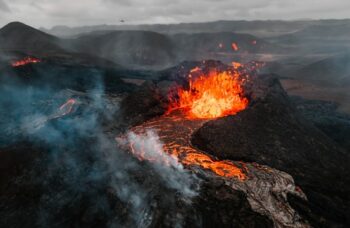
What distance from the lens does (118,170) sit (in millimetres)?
6977

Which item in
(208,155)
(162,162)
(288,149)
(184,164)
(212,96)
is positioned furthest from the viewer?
(212,96)

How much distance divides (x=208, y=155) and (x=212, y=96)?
393cm

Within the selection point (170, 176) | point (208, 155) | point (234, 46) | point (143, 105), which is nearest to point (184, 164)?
point (170, 176)

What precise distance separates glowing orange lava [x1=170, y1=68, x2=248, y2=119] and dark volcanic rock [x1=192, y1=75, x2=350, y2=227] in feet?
3.62

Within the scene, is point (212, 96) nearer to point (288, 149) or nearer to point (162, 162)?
point (288, 149)

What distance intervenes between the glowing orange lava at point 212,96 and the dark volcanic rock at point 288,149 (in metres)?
1.10

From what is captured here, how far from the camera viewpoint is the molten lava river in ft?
18.8

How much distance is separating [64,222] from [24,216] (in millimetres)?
879

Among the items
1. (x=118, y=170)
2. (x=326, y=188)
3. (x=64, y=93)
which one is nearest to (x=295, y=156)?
(x=326, y=188)

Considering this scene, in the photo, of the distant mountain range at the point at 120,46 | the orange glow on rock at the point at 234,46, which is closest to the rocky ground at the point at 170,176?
the distant mountain range at the point at 120,46

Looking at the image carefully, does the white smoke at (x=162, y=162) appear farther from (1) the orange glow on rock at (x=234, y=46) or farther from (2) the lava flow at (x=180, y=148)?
(1) the orange glow on rock at (x=234, y=46)

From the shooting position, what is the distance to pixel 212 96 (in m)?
10.8

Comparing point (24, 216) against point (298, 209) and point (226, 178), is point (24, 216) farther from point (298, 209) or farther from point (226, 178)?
point (298, 209)

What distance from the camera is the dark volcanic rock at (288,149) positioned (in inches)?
245
